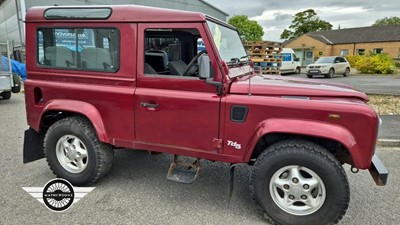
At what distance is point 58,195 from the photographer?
3.51 m

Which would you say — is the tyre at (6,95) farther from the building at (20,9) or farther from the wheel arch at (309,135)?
the wheel arch at (309,135)

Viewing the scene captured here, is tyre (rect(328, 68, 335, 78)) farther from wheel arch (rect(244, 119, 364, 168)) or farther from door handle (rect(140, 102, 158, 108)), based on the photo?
door handle (rect(140, 102, 158, 108))

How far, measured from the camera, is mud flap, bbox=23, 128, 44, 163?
3.91m

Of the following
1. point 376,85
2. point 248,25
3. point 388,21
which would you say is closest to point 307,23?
point 248,25

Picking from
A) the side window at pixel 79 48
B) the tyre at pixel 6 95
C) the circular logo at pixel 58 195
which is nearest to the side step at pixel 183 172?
the circular logo at pixel 58 195

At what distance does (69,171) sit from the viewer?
3725 millimetres

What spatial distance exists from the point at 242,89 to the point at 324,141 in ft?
3.22

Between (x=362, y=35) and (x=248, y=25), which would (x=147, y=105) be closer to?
(x=362, y=35)

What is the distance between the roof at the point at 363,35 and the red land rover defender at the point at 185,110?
45134mm

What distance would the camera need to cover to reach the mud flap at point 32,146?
3906mm

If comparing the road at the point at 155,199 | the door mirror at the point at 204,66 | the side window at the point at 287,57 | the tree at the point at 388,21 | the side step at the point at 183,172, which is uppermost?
the tree at the point at 388,21

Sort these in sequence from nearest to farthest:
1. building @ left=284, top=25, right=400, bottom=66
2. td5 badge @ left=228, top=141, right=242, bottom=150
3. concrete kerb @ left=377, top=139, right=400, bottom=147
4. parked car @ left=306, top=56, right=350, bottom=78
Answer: td5 badge @ left=228, top=141, right=242, bottom=150
concrete kerb @ left=377, top=139, right=400, bottom=147
parked car @ left=306, top=56, right=350, bottom=78
building @ left=284, top=25, right=400, bottom=66

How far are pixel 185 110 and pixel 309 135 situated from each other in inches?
49.4

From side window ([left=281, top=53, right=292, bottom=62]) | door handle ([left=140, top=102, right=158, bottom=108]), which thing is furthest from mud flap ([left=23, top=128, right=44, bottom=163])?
side window ([left=281, top=53, right=292, bottom=62])
